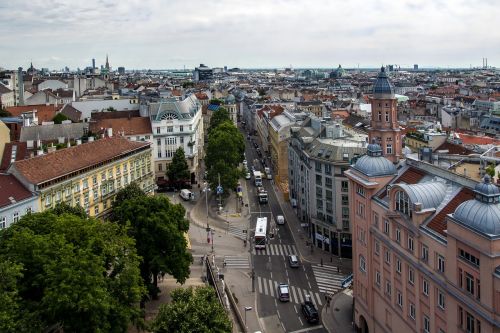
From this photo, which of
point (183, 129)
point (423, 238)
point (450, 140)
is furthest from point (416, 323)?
point (183, 129)

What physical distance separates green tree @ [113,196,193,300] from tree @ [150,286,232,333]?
18123mm

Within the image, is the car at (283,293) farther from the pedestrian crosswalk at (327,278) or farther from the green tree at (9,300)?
the green tree at (9,300)

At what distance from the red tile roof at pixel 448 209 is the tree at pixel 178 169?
81.2m

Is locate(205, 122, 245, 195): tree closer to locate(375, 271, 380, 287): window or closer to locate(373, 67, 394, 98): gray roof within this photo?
locate(373, 67, 394, 98): gray roof

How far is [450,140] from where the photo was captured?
10931 cm

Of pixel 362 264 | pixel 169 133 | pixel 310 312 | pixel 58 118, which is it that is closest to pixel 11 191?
pixel 310 312

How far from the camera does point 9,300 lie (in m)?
41.3

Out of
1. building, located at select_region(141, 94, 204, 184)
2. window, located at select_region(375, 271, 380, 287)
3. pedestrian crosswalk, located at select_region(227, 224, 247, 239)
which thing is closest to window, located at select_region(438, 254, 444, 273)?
window, located at select_region(375, 271, 380, 287)

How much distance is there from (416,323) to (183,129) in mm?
90107

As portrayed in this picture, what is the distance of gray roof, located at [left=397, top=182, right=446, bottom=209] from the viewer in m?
49.2

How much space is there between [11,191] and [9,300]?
98.5 feet

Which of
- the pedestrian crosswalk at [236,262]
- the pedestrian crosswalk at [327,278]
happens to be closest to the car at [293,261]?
the pedestrian crosswalk at [327,278]

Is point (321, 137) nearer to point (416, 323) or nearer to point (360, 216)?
point (360, 216)

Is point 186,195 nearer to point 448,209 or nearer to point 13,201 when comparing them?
point 13,201
